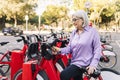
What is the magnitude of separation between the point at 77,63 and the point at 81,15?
0.68 m

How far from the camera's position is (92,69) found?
489 cm

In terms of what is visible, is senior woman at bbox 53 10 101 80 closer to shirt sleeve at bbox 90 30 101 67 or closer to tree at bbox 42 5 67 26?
shirt sleeve at bbox 90 30 101 67

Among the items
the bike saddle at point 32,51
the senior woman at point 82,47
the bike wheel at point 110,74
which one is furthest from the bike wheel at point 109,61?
the senior woman at point 82,47

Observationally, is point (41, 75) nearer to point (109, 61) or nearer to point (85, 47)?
point (85, 47)

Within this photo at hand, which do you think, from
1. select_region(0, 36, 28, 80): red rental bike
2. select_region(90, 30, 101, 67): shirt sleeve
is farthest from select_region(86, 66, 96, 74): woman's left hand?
select_region(0, 36, 28, 80): red rental bike

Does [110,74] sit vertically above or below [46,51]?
below

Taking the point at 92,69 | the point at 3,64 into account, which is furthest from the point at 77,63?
the point at 3,64

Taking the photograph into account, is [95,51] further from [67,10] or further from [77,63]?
[67,10]

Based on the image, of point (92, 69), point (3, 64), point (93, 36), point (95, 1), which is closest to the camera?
point (92, 69)

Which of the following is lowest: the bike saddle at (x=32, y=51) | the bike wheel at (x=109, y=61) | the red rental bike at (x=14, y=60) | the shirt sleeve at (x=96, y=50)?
the bike wheel at (x=109, y=61)

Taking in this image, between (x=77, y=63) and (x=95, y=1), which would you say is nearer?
(x=77, y=63)

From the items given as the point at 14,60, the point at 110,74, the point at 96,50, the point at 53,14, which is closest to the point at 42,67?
the point at 110,74

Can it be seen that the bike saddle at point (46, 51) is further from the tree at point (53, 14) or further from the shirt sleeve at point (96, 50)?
the tree at point (53, 14)

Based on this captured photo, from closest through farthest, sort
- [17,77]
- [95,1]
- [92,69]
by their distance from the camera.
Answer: [92,69], [17,77], [95,1]
